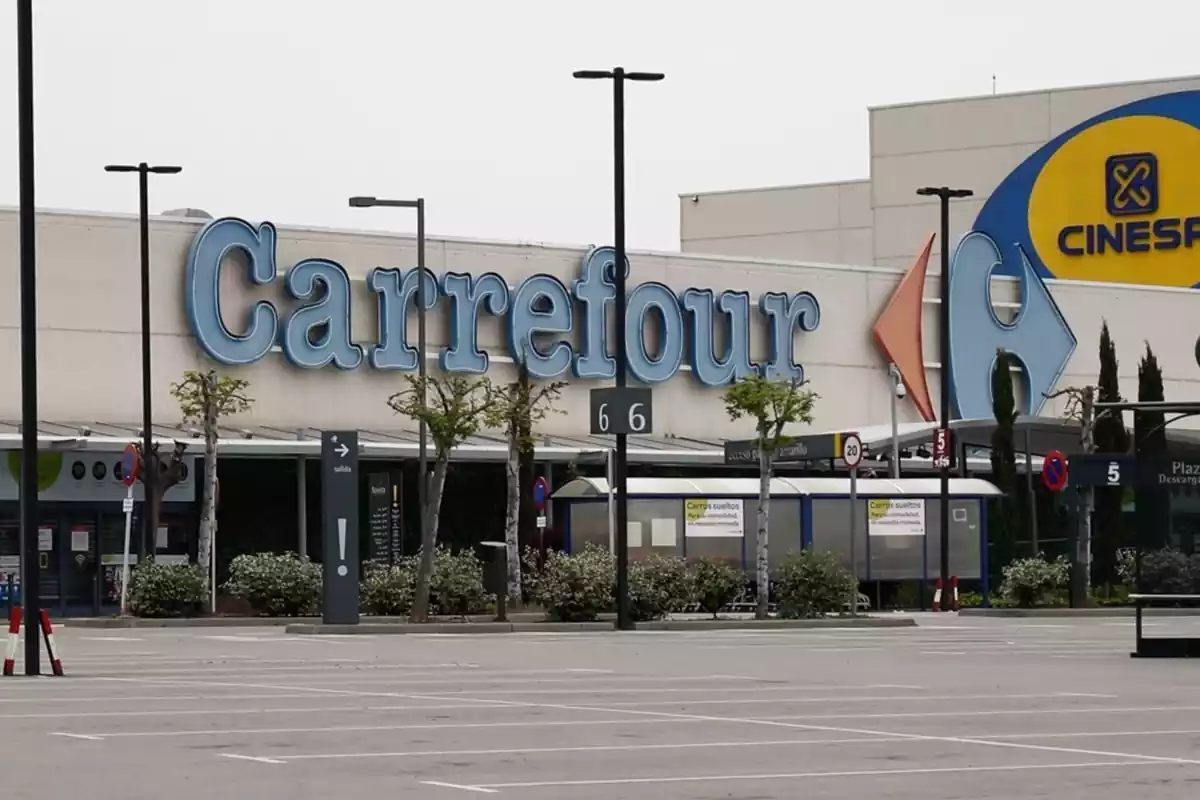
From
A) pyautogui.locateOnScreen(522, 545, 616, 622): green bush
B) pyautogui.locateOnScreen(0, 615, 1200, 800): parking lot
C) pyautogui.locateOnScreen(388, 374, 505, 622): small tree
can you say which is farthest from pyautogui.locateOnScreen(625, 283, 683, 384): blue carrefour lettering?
pyautogui.locateOnScreen(0, 615, 1200, 800): parking lot

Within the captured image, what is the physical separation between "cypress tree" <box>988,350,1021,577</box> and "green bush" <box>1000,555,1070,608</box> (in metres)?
6.45

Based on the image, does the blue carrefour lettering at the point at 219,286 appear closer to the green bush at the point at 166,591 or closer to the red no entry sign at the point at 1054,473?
the green bush at the point at 166,591

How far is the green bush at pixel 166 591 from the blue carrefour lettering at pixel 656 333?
58.0 ft

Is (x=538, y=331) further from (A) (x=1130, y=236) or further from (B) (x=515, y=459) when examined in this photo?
(A) (x=1130, y=236)

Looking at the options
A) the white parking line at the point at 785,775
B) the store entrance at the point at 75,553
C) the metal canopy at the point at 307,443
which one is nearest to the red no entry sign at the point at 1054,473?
the metal canopy at the point at 307,443

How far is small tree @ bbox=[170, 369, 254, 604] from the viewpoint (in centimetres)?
4647

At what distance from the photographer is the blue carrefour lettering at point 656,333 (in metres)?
60.4

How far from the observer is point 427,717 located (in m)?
18.4

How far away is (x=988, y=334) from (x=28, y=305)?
46.5 m

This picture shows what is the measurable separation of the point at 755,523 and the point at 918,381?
18045 mm

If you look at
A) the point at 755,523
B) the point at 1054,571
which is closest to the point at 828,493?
the point at 755,523

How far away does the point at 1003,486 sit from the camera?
56.8m

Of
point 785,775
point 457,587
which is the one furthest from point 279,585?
point 785,775

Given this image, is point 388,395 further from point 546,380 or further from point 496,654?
point 496,654
